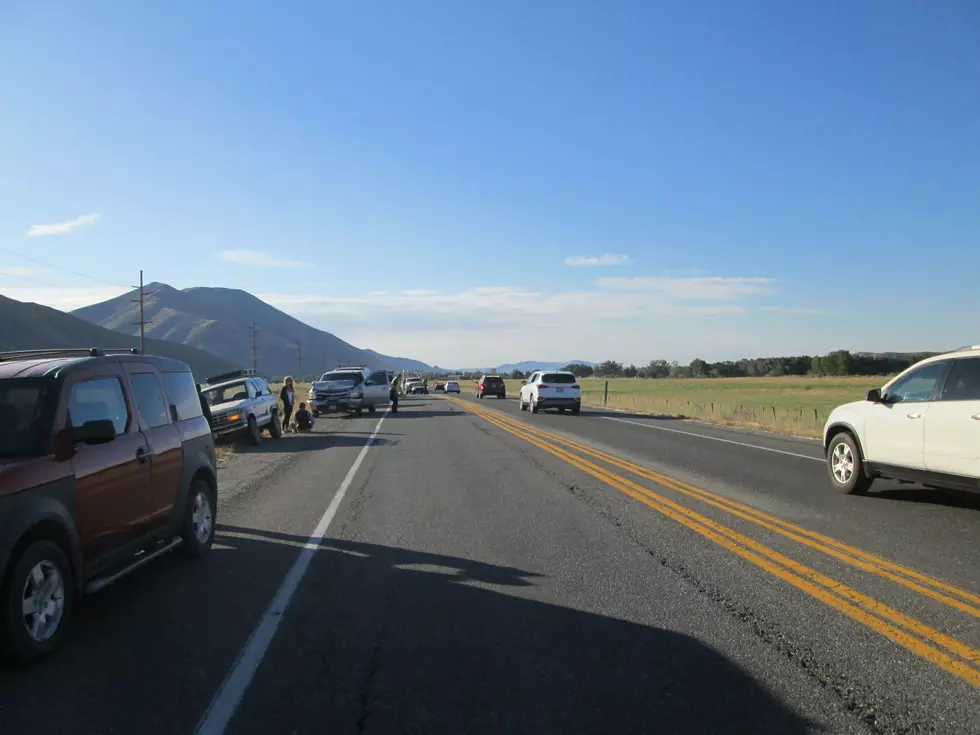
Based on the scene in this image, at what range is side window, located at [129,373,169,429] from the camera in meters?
7.02

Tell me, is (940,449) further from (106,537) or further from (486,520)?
(106,537)

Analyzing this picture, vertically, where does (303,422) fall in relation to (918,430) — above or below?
below

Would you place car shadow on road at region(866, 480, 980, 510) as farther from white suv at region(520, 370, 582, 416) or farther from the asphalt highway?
white suv at region(520, 370, 582, 416)

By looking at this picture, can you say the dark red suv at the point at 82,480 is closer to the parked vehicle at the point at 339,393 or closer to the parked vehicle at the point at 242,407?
the parked vehicle at the point at 242,407

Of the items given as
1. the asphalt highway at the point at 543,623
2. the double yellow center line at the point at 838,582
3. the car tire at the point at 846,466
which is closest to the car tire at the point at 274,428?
the asphalt highway at the point at 543,623

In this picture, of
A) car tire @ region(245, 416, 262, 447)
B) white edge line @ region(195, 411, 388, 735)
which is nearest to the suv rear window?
car tire @ region(245, 416, 262, 447)

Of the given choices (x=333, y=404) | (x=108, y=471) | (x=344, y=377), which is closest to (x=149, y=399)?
(x=108, y=471)

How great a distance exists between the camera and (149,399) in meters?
7.25

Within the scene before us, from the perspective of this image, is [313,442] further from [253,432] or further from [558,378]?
[558,378]

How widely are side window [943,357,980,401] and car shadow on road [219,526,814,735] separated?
19.4 feet

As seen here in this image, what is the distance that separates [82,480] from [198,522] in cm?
230

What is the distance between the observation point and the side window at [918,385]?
991 centimetres

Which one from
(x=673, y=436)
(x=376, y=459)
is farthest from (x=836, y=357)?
(x=376, y=459)

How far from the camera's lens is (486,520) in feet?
31.8
